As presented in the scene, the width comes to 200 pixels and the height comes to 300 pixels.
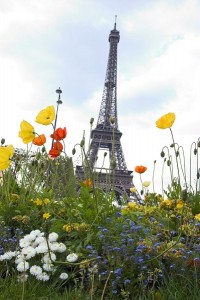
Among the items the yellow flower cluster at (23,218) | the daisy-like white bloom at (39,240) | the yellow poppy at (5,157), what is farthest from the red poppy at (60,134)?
the daisy-like white bloom at (39,240)

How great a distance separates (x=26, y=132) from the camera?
318 cm

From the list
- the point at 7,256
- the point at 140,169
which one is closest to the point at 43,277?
the point at 7,256

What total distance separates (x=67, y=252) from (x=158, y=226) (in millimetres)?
704

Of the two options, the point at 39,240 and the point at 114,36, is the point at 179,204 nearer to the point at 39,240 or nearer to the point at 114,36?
the point at 39,240

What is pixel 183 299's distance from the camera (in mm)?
2416

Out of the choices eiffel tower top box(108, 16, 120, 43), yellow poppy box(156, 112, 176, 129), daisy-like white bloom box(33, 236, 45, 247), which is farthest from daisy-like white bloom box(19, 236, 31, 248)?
eiffel tower top box(108, 16, 120, 43)

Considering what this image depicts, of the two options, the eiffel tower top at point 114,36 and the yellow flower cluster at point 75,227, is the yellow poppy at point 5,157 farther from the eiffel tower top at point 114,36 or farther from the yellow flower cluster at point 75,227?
the eiffel tower top at point 114,36

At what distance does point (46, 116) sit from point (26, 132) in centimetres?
20

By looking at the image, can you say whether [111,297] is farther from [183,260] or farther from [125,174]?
[125,174]

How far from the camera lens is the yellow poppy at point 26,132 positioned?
10.4 ft

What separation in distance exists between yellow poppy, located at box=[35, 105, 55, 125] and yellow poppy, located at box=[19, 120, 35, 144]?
8cm

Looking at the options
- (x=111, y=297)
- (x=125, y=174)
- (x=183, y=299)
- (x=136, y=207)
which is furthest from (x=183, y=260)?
(x=125, y=174)

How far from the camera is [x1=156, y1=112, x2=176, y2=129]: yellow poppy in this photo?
312 cm

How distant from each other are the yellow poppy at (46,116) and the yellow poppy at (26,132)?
81 millimetres
